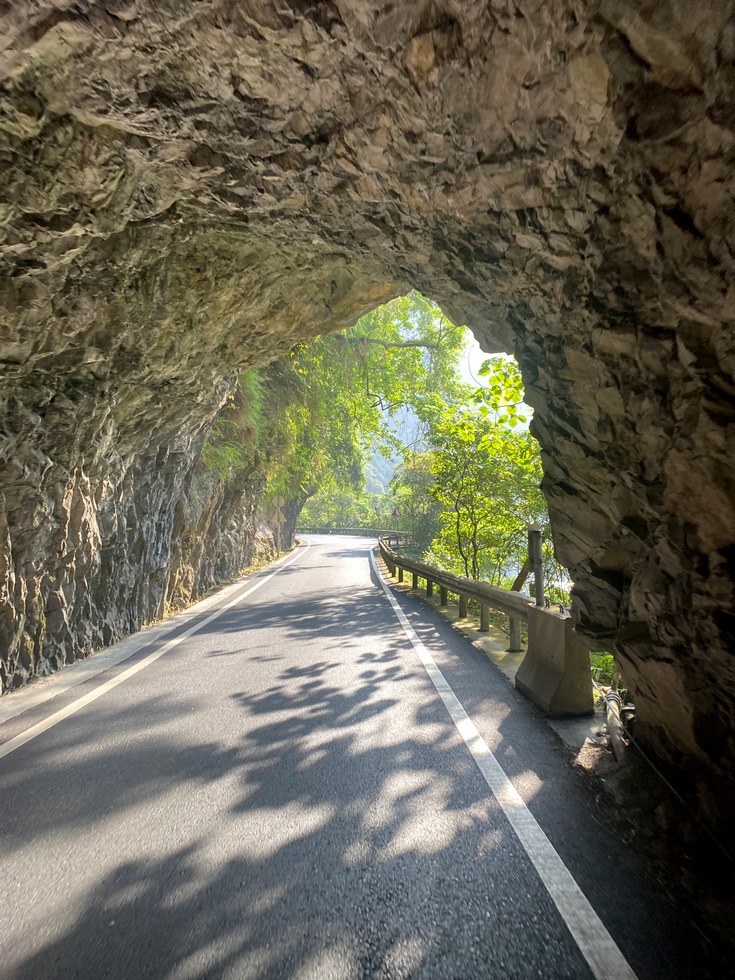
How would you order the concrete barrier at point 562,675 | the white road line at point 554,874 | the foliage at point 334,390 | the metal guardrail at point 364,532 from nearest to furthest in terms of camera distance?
the white road line at point 554,874, the concrete barrier at point 562,675, the foliage at point 334,390, the metal guardrail at point 364,532

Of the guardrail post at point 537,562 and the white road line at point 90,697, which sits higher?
the guardrail post at point 537,562

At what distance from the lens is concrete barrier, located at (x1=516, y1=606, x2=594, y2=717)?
14.5ft

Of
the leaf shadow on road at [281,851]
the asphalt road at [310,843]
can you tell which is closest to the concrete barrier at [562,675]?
the asphalt road at [310,843]

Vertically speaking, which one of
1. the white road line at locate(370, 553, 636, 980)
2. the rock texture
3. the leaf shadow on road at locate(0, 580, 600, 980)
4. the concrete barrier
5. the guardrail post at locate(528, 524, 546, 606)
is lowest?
the white road line at locate(370, 553, 636, 980)

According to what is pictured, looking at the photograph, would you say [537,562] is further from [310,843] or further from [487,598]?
[310,843]

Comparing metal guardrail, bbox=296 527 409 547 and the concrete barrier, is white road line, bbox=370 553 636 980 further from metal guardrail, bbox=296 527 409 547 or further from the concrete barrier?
metal guardrail, bbox=296 527 409 547

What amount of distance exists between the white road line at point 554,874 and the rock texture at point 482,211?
93 cm

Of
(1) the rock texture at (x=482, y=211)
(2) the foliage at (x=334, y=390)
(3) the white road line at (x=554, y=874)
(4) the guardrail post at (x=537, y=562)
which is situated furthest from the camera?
(2) the foliage at (x=334, y=390)

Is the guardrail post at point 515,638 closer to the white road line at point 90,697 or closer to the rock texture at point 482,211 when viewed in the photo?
the rock texture at point 482,211

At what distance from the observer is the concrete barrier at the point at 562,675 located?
4422 millimetres

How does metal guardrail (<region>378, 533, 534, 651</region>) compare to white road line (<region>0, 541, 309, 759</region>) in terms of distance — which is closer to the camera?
white road line (<region>0, 541, 309, 759</region>)

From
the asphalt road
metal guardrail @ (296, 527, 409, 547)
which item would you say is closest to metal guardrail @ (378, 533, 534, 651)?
the asphalt road

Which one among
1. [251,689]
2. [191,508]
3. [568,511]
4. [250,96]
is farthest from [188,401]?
[568,511]

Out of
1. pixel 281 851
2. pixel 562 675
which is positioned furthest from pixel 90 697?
pixel 562 675
